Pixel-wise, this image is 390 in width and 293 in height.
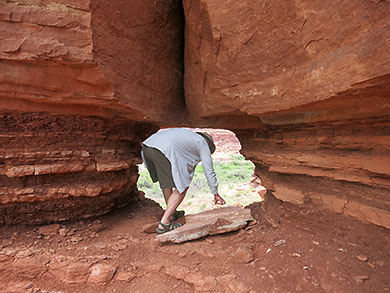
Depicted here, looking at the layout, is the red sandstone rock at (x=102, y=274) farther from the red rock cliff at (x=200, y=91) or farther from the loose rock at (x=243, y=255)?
the loose rock at (x=243, y=255)

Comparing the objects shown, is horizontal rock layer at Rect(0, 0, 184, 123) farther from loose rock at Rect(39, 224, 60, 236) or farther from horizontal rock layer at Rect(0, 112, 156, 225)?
loose rock at Rect(39, 224, 60, 236)

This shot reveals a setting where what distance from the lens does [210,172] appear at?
8.86 ft

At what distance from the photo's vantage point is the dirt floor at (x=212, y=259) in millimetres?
1905

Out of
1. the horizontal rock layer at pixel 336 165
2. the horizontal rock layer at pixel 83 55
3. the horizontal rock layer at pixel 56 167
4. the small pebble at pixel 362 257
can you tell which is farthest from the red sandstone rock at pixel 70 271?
the small pebble at pixel 362 257

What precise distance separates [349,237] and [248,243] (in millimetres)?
966

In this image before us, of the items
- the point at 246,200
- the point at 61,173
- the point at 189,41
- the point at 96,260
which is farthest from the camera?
the point at 246,200

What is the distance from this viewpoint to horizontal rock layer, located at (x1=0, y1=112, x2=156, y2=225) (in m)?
2.43

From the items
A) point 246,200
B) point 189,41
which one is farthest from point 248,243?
point 246,200

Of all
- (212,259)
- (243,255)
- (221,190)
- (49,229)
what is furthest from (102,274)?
(221,190)

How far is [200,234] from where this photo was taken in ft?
8.46

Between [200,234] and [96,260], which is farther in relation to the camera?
[200,234]

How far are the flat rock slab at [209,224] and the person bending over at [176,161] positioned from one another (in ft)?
0.66

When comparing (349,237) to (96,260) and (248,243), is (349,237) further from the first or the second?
(96,260)

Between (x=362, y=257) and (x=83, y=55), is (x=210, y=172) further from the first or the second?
(x=83, y=55)
